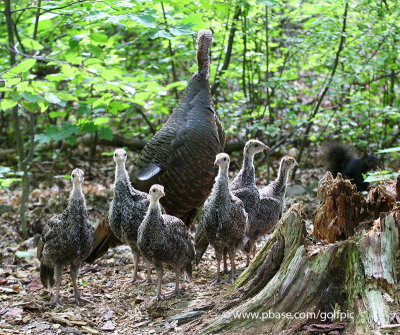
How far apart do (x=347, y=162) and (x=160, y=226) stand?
5.21m

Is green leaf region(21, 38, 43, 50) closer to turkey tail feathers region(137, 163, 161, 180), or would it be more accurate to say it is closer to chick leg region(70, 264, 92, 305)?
turkey tail feathers region(137, 163, 161, 180)

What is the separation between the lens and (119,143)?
1037 cm

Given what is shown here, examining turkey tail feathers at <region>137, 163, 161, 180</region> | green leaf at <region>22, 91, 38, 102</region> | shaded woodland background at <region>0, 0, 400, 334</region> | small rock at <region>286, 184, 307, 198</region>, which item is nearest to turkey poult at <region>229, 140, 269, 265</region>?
shaded woodland background at <region>0, 0, 400, 334</region>

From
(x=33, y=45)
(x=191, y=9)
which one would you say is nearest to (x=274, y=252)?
(x=33, y=45)

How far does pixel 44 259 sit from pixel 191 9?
391 centimetres

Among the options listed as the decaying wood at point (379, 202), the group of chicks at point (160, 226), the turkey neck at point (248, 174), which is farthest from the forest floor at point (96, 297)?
the decaying wood at point (379, 202)

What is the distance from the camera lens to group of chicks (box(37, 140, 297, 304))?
4504 millimetres

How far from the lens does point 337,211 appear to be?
3967mm

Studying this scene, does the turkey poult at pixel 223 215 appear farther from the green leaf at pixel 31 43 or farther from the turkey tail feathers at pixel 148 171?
the green leaf at pixel 31 43

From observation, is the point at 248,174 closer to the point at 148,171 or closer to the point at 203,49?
the point at 148,171

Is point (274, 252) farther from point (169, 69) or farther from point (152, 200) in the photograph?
point (169, 69)

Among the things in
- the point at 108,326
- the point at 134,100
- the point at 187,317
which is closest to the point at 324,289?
the point at 187,317

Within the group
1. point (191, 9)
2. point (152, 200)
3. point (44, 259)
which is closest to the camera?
point (152, 200)

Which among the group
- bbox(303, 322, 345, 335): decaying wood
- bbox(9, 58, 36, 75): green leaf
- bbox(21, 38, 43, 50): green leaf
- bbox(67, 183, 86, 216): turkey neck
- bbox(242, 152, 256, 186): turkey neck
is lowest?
bbox(303, 322, 345, 335): decaying wood
